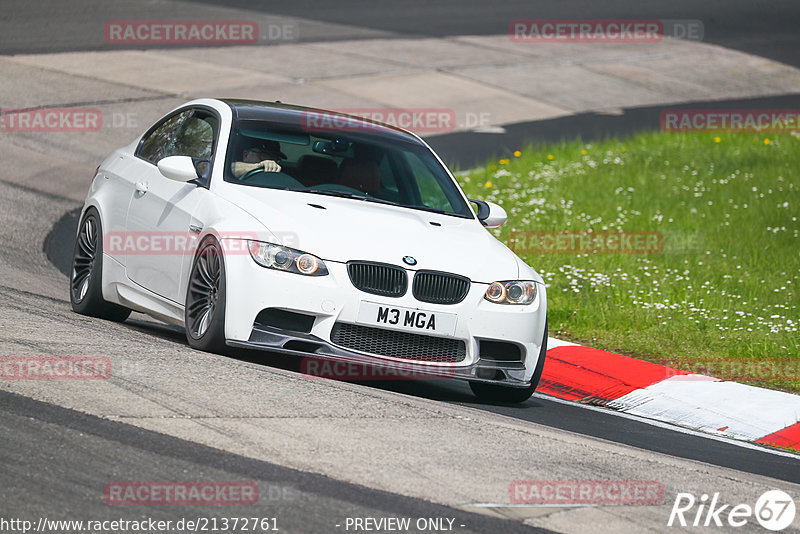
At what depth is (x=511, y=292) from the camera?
765 cm

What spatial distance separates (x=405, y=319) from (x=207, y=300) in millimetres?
1197

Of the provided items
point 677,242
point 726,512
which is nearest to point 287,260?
point 726,512

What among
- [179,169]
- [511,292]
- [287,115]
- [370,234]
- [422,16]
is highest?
[422,16]

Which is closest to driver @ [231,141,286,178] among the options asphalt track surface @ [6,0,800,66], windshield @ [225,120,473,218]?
windshield @ [225,120,473,218]

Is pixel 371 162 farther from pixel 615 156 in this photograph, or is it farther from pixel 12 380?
pixel 615 156

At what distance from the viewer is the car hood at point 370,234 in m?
7.29

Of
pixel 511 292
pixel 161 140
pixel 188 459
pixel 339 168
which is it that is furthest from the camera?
pixel 161 140

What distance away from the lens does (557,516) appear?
17.1 ft

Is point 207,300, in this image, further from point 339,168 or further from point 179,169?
point 339,168

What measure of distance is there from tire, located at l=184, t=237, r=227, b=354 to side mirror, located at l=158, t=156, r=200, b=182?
0.55 meters

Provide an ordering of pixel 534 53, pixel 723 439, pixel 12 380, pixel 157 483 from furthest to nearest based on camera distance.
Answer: pixel 534 53
pixel 723 439
pixel 12 380
pixel 157 483

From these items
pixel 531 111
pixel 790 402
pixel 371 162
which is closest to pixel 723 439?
pixel 790 402

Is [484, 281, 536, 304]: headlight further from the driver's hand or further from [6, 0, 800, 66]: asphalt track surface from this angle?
[6, 0, 800, 66]: asphalt track surface

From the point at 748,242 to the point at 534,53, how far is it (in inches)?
550
